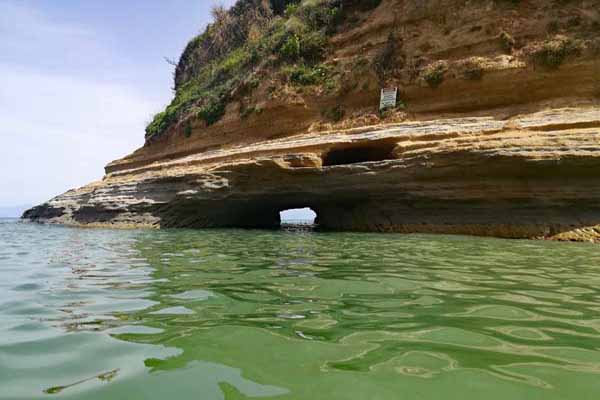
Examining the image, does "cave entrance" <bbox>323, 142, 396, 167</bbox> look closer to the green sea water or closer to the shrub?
the shrub

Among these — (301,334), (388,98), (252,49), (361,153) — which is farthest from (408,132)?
(252,49)

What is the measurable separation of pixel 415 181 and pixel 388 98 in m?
3.92

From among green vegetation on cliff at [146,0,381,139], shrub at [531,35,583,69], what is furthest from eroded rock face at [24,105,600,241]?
green vegetation on cliff at [146,0,381,139]

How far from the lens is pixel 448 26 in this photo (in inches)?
541

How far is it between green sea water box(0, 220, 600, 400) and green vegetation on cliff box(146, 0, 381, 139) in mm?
13126

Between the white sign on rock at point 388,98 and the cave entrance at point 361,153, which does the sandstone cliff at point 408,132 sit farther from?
the white sign on rock at point 388,98

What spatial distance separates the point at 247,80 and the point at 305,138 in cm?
572

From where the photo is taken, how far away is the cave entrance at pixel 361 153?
39.3 ft

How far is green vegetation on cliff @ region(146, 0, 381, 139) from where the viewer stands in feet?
55.7

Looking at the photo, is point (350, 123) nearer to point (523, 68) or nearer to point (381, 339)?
point (523, 68)

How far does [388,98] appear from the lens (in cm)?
1386

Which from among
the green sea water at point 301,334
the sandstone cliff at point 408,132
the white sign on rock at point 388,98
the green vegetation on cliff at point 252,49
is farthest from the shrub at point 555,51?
the green sea water at point 301,334

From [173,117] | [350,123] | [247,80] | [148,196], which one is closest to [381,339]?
[350,123]

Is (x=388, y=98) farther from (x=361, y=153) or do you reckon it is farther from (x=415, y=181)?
(x=415, y=181)
